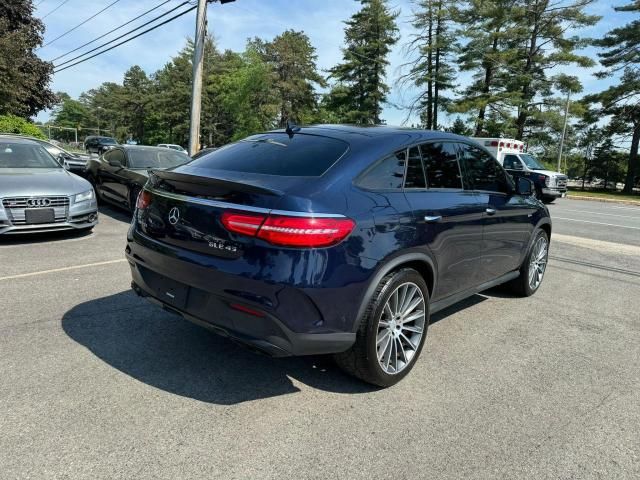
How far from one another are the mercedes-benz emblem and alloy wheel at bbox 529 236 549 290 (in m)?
3.90

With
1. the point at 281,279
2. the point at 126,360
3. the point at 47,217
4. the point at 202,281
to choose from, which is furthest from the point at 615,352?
the point at 47,217

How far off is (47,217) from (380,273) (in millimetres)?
5365

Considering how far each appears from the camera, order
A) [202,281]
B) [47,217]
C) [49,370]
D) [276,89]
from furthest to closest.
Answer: [276,89]
[47,217]
[49,370]
[202,281]

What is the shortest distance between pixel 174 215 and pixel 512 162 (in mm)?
20108

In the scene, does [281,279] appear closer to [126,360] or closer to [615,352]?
[126,360]

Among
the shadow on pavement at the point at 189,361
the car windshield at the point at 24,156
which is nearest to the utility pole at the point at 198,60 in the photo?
the car windshield at the point at 24,156

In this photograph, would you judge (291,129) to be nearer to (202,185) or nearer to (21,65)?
(202,185)

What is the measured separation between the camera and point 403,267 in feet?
10.2

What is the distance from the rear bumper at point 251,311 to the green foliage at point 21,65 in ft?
81.0

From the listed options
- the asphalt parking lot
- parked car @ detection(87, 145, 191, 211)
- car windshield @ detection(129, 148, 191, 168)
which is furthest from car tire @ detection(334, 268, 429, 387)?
car windshield @ detection(129, 148, 191, 168)

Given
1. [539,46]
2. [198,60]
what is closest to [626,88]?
[539,46]

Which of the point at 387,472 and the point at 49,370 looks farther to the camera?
the point at 49,370

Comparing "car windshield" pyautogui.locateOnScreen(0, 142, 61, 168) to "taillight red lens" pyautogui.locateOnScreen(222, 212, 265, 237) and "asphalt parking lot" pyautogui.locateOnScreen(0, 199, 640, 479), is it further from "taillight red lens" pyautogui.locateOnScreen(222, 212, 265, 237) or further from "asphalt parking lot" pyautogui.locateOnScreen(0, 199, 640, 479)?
"taillight red lens" pyautogui.locateOnScreen(222, 212, 265, 237)

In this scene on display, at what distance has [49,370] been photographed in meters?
3.05
